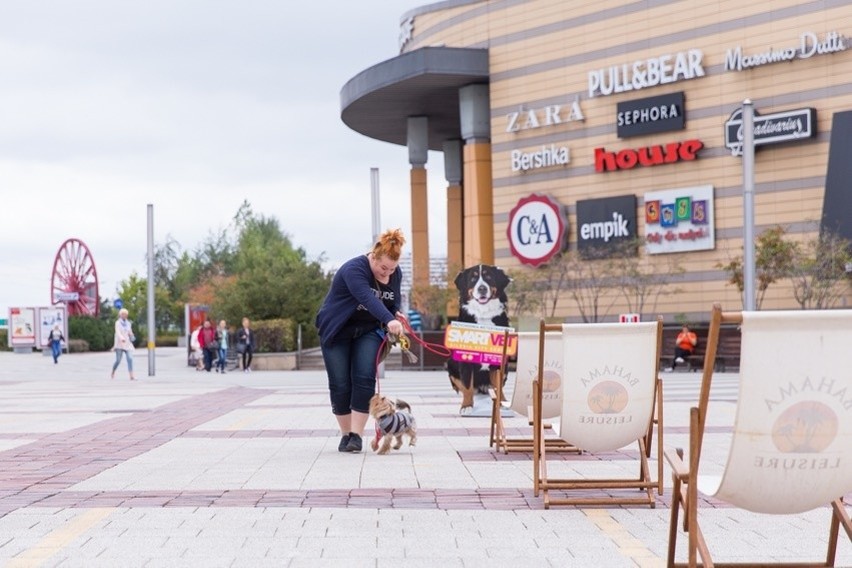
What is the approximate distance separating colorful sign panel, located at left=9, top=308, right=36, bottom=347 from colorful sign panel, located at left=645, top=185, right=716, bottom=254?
33.7 m

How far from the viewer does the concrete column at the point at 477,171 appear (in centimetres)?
4600

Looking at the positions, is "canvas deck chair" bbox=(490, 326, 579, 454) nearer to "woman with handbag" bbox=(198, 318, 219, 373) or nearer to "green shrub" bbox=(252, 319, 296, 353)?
"woman with handbag" bbox=(198, 318, 219, 373)

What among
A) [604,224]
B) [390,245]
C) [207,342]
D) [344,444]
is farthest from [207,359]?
[390,245]

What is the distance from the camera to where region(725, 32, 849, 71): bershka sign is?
35344 millimetres

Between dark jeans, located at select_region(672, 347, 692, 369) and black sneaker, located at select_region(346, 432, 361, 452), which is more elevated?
black sneaker, located at select_region(346, 432, 361, 452)

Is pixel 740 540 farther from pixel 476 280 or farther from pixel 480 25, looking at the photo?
pixel 480 25

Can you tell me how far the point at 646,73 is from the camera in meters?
40.3

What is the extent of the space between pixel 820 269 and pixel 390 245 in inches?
1030

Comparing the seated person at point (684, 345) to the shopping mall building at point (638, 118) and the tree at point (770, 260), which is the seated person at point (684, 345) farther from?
the shopping mall building at point (638, 118)

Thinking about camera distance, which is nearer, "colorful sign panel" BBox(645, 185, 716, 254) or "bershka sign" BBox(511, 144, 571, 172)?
"colorful sign panel" BBox(645, 185, 716, 254)

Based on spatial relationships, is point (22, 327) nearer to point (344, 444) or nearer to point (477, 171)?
point (477, 171)

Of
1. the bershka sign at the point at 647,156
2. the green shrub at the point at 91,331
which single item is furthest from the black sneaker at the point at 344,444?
the green shrub at the point at 91,331

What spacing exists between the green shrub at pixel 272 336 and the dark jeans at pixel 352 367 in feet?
109

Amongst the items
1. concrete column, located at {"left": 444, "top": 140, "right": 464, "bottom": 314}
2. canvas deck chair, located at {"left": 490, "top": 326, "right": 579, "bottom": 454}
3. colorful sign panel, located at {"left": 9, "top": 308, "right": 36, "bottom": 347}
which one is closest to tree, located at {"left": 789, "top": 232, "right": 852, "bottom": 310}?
concrete column, located at {"left": 444, "top": 140, "right": 464, "bottom": 314}
